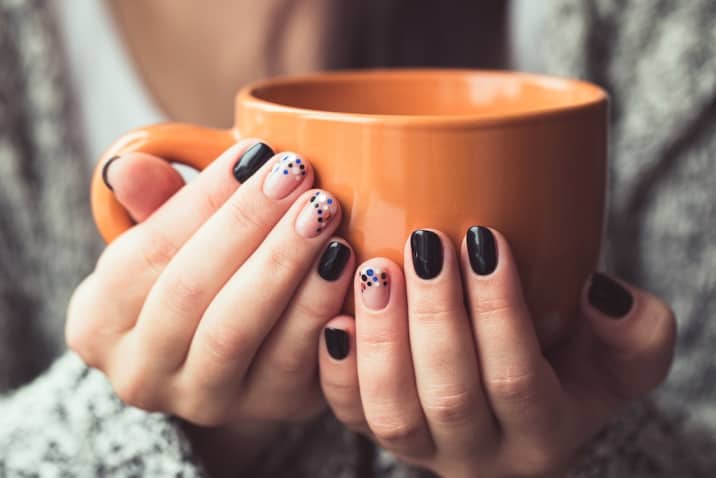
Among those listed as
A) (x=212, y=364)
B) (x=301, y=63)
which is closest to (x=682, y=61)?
(x=301, y=63)

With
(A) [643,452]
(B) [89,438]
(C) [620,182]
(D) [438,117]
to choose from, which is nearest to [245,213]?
(D) [438,117]

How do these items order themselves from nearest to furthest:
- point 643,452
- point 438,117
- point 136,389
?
point 438,117, point 136,389, point 643,452

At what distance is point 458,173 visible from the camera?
40 cm

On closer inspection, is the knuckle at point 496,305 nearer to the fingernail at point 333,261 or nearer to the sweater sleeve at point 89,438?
the fingernail at point 333,261

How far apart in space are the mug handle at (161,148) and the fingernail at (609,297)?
292 millimetres

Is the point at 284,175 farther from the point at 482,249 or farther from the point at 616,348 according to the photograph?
the point at 616,348

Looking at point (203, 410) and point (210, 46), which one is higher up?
point (210, 46)

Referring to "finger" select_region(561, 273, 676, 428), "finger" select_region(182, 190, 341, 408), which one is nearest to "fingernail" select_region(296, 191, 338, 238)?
"finger" select_region(182, 190, 341, 408)

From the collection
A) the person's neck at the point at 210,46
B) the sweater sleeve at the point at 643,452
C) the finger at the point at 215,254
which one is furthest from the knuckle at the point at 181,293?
the person's neck at the point at 210,46

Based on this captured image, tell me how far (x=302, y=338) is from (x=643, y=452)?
359mm

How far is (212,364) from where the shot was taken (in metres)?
0.47

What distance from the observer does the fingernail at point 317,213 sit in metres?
0.41

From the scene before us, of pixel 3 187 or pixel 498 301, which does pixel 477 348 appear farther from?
pixel 3 187

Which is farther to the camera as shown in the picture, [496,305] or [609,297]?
[609,297]
